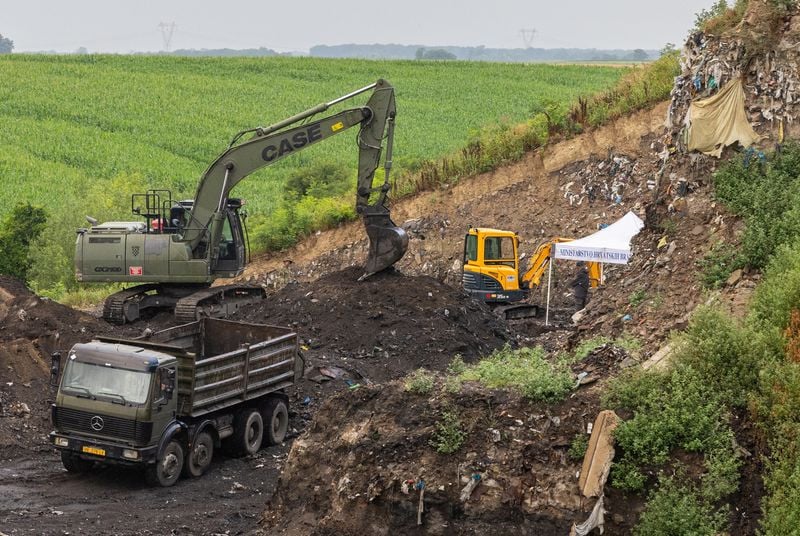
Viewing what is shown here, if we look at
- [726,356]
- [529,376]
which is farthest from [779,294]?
[529,376]

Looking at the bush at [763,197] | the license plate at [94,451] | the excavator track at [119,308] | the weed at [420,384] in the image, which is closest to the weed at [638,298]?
the bush at [763,197]

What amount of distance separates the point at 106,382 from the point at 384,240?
34.2 ft

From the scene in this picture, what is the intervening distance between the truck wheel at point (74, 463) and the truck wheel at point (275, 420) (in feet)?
9.61

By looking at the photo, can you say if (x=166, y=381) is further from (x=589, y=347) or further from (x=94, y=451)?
(x=589, y=347)

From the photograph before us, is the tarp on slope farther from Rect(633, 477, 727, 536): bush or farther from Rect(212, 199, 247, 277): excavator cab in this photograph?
Rect(633, 477, 727, 536): bush

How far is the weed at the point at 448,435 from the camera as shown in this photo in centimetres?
1225

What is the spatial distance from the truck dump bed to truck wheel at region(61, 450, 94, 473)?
173 centimetres

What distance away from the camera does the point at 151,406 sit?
1566 cm

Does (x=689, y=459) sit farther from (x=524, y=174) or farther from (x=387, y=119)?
(x=524, y=174)

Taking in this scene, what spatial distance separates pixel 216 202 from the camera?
Answer: 26.2 meters

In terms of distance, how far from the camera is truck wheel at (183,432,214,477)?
16.7 metres

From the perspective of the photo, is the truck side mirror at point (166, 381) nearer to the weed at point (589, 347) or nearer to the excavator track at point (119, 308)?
the weed at point (589, 347)

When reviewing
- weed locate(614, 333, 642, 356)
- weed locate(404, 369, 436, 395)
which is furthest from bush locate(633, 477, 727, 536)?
weed locate(404, 369, 436, 395)

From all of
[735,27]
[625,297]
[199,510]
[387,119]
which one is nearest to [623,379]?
[625,297]
